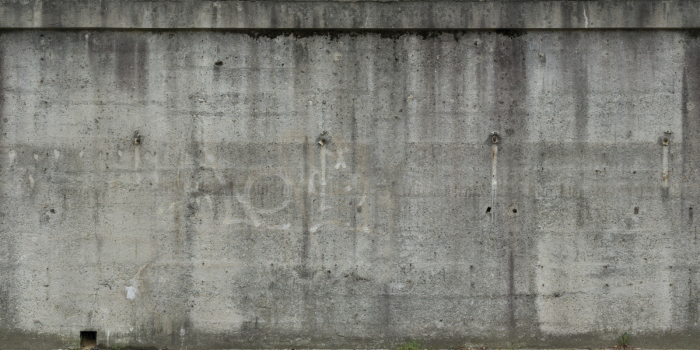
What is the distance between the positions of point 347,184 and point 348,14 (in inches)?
68.1

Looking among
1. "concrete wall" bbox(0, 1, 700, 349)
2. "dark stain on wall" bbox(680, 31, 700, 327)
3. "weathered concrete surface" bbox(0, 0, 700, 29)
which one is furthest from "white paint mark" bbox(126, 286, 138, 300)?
"dark stain on wall" bbox(680, 31, 700, 327)

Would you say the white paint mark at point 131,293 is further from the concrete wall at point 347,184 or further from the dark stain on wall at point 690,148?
the dark stain on wall at point 690,148

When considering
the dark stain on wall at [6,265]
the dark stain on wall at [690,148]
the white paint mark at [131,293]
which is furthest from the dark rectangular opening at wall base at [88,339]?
the dark stain on wall at [690,148]

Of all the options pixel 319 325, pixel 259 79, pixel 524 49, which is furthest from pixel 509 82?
pixel 319 325

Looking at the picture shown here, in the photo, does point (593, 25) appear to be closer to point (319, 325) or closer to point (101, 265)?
point (319, 325)

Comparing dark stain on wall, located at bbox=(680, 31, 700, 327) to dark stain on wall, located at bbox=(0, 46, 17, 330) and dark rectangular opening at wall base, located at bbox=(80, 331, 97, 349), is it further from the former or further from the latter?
dark stain on wall, located at bbox=(0, 46, 17, 330)

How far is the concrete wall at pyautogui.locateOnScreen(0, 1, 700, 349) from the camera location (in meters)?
6.43

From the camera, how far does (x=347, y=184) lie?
6461mm

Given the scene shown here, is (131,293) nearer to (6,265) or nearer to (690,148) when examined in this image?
(6,265)

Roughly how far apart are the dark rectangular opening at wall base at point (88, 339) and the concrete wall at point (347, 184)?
92 mm

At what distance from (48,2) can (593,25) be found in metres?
5.53

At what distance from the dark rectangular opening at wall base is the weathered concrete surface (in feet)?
10.3

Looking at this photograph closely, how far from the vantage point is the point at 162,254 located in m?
6.45

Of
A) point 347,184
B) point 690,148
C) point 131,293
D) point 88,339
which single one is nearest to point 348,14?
point 347,184
